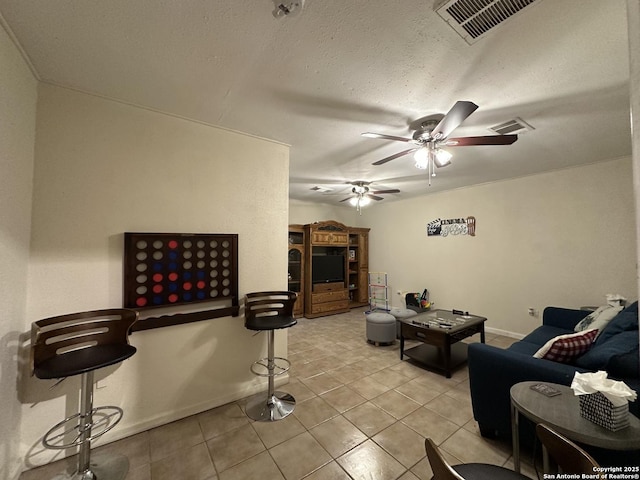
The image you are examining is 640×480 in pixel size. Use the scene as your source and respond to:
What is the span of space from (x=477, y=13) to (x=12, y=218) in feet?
8.89

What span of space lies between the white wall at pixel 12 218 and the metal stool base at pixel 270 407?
140 cm

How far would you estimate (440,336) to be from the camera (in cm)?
274

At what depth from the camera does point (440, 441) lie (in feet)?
5.86

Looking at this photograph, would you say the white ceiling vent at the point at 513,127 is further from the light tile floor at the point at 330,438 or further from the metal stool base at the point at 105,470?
the metal stool base at the point at 105,470

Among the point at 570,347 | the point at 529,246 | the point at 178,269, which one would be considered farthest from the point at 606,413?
the point at 529,246

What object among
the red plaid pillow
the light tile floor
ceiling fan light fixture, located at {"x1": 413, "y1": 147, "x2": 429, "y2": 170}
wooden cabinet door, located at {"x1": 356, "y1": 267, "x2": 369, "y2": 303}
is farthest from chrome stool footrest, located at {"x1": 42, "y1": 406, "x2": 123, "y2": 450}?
wooden cabinet door, located at {"x1": 356, "y1": 267, "x2": 369, "y2": 303}

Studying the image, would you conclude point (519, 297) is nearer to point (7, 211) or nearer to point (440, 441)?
point (440, 441)

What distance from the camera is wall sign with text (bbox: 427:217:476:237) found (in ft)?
14.5

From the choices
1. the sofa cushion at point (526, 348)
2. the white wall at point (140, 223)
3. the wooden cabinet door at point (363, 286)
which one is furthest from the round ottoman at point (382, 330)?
the wooden cabinet door at point (363, 286)

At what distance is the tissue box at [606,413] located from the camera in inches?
40.8

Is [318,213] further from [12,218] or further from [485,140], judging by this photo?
[12,218]

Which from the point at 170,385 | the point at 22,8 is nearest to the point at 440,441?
the point at 170,385

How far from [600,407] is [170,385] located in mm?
2645

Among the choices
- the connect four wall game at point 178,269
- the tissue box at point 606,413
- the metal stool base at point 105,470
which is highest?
the connect four wall game at point 178,269
